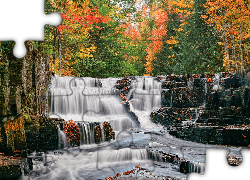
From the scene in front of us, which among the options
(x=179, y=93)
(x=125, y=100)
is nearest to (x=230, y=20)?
(x=179, y=93)

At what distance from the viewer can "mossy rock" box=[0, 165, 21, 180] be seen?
376 centimetres

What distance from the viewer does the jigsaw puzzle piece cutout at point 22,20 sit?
3000 millimetres

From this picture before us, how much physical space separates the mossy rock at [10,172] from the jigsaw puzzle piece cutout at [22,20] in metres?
1.90

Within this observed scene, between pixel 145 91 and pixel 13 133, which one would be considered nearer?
pixel 13 133

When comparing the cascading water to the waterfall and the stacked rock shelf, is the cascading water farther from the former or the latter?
the waterfall

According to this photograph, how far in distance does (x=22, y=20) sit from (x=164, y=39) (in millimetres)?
20663

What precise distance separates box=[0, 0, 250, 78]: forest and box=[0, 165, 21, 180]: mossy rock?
10.5 meters

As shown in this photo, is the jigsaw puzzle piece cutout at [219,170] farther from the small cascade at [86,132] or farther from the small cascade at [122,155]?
the small cascade at [86,132]

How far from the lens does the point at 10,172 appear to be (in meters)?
3.83

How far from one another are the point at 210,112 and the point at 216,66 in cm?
788

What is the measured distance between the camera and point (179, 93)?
1298 centimetres

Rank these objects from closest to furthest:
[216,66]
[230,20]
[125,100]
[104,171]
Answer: [104,171] < [125,100] < [230,20] < [216,66]

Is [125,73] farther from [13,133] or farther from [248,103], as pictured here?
[13,133]

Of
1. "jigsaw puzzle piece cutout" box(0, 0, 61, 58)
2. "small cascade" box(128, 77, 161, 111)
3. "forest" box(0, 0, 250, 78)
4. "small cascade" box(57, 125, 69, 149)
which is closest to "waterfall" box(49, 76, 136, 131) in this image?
"small cascade" box(128, 77, 161, 111)
